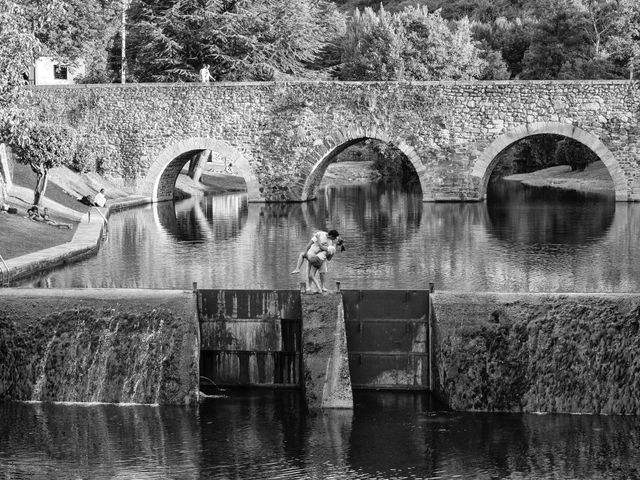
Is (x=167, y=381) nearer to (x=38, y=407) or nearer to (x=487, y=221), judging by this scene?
(x=38, y=407)

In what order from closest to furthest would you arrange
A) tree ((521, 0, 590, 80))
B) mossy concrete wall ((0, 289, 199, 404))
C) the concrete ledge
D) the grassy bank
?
mossy concrete wall ((0, 289, 199, 404))
the concrete ledge
the grassy bank
tree ((521, 0, 590, 80))

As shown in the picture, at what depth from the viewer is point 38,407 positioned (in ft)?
57.6

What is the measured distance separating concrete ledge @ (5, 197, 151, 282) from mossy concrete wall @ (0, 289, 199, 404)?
5.85 m

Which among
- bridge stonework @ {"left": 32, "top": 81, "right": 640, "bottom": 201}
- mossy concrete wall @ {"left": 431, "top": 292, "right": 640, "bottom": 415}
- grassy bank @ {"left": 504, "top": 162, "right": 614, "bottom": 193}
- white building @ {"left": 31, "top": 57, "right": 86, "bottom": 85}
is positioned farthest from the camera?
white building @ {"left": 31, "top": 57, "right": 86, "bottom": 85}

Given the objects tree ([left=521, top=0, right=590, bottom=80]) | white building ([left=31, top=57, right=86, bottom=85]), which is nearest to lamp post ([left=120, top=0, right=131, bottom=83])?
white building ([left=31, top=57, right=86, bottom=85])

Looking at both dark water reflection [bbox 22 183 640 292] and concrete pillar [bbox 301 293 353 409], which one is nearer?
concrete pillar [bbox 301 293 353 409]

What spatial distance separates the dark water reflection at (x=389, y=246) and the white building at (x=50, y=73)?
2300 cm

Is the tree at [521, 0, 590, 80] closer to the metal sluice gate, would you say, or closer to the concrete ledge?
the concrete ledge

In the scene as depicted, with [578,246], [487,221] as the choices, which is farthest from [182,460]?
[487,221]

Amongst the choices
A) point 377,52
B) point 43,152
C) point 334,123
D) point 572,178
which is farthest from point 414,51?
point 43,152

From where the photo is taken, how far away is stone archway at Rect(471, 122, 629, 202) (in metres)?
43.5

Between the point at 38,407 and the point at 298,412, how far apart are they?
4061 millimetres

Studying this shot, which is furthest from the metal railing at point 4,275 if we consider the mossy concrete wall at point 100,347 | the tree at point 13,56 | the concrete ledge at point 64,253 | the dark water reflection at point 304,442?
the dark water reflection at point 304,442

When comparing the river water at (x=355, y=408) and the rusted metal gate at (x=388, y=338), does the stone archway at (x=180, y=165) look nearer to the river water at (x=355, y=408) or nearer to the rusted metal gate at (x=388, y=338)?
the river water at (x=355, y=408)
